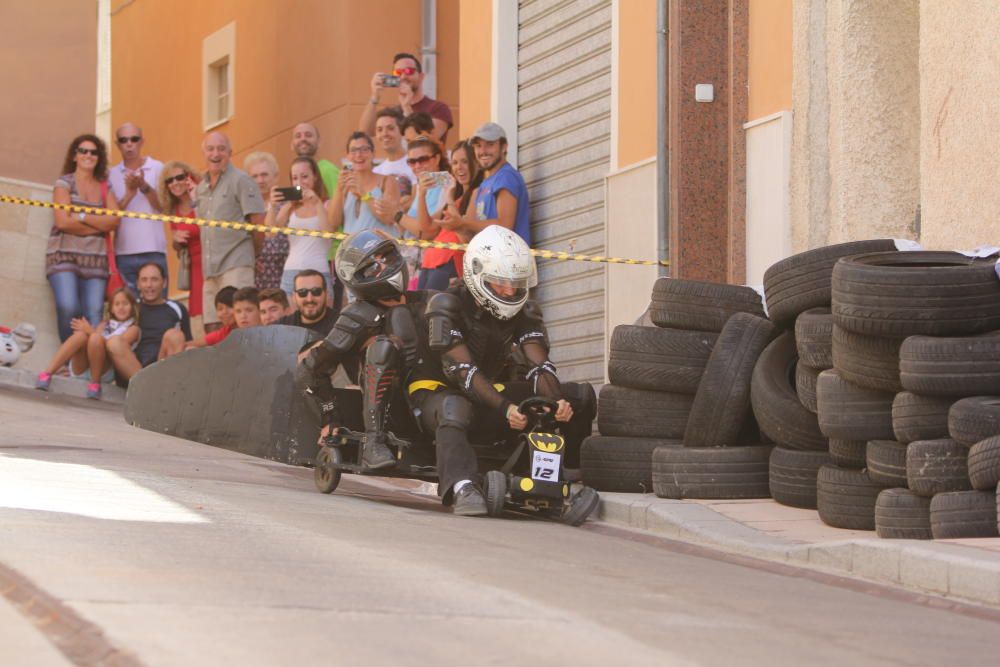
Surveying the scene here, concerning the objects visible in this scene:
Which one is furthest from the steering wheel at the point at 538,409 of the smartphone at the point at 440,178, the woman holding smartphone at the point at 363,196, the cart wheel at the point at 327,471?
the woman holding smartphone at the point at 363,196

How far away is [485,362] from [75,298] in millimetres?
7771

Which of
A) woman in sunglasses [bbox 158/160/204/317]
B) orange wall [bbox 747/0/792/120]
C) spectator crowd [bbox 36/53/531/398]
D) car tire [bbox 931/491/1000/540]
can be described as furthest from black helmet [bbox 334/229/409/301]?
woman in sunglasses [bbox 158/160/204/317]

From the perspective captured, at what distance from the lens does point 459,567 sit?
8.13 m

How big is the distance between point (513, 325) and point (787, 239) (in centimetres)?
313

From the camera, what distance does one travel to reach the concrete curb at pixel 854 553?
8.13 m

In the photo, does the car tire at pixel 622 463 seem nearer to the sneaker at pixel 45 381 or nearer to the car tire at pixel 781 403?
the car tire at pixel 781 403

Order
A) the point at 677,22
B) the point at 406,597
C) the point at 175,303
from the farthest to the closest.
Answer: the point at 175,303 → the point at 677,22 → the point at 406,597

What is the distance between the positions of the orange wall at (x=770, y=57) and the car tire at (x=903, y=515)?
5.58 metres

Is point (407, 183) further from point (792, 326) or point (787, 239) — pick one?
point (792, 326)

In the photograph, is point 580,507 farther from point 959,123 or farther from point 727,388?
point 959,123

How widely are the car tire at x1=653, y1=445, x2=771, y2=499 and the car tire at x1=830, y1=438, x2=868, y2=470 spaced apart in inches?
39.3

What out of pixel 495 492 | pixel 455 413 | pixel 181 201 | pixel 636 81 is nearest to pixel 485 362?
pixel 455 413

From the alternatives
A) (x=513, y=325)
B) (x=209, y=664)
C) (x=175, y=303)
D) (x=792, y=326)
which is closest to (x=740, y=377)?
(x=792, y=326)

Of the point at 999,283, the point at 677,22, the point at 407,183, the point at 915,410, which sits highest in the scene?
the point at 677,22
